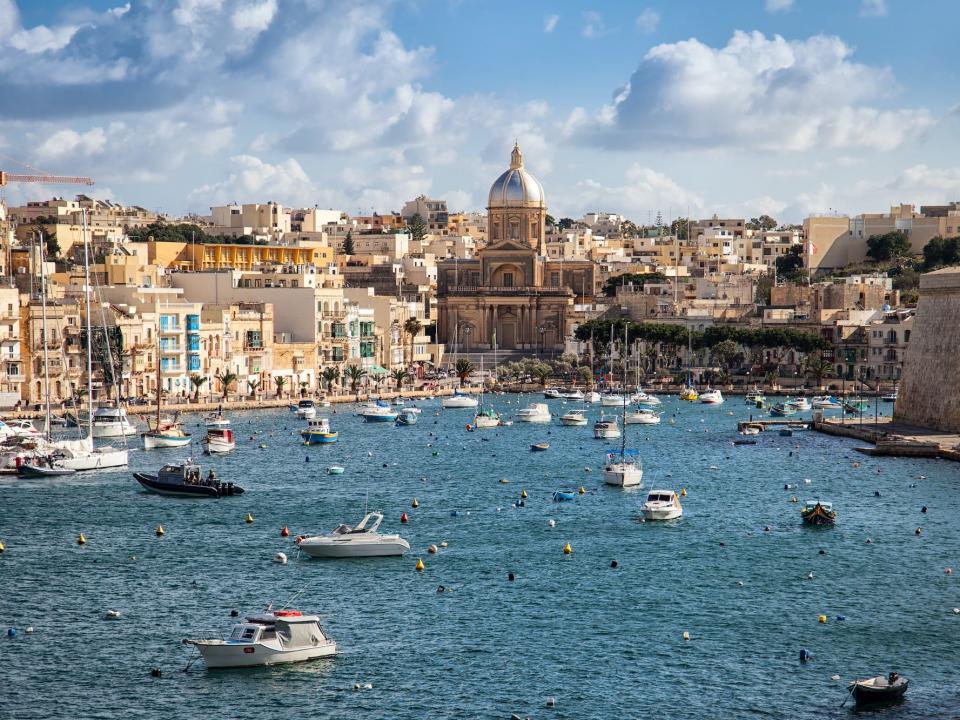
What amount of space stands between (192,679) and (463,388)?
261 ft

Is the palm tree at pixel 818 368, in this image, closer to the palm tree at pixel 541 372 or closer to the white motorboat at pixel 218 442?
the palm tree at pixel 541 372

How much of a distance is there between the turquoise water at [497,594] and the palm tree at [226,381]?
97.8ft

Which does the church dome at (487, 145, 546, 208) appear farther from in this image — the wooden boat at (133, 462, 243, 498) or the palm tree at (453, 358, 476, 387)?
the wooden boat at (133, 462, 243, 498)

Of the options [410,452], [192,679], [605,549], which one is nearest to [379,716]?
[192,679]

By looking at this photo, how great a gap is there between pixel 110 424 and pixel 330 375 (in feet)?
97.3

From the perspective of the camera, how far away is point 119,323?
87.7 meters

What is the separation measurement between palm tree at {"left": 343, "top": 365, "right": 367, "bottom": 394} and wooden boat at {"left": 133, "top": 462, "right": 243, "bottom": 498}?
155 feet

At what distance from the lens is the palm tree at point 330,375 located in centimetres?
10250

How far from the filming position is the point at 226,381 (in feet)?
307

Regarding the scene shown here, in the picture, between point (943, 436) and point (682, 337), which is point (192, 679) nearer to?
point (943, 436)

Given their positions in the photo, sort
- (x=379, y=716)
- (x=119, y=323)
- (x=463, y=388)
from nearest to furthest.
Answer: (x=379, y=716), (x=119, y=323), (x=463, y=388)

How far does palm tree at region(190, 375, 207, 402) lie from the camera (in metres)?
90.9

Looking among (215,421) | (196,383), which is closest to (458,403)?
(196,383)

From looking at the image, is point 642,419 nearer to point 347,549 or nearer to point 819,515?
point 819,515
